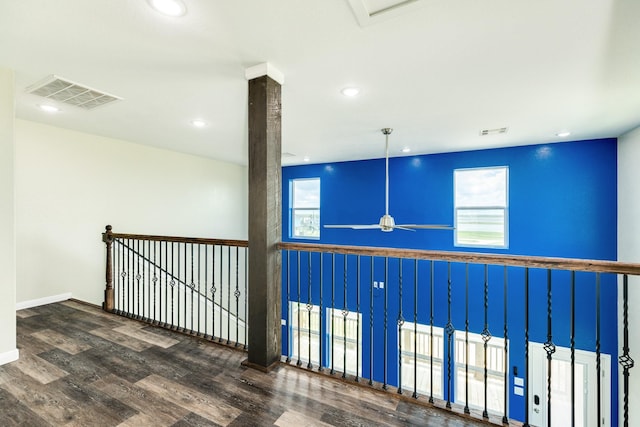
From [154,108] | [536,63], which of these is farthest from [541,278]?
[154,108]

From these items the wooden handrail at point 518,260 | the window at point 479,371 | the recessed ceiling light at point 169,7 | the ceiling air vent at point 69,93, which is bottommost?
the window at point 479,371

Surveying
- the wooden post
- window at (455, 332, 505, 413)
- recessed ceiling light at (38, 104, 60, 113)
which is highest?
recessed ceiling light at (38, 104, 60, 113)

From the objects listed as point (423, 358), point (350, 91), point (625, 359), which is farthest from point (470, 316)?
point (350, 91)

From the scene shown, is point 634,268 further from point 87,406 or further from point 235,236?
point 235,236

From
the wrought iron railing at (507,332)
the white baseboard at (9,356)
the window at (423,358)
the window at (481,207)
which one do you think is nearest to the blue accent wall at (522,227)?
the wrought iron railing at (507,332)

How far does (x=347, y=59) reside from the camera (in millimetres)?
2281

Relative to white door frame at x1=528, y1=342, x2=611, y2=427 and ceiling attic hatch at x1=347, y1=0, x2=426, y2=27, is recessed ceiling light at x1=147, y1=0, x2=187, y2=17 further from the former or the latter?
white door frame at x1=528, y1=342, x2=611, y2=427

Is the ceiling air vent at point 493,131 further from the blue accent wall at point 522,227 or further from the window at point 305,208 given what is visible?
the window at point 305,208

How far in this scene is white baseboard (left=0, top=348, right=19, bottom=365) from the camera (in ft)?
8.00

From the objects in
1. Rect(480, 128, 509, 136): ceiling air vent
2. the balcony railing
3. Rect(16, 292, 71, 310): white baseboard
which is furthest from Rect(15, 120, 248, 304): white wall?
Rect(480, 128, 509, 136): ceiling air vent

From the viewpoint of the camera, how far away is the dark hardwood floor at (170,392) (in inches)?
71.9

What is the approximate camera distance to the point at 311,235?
7.29 meters

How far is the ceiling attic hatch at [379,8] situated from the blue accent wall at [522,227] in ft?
12.2

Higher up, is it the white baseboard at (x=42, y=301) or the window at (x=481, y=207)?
the window at (x=481, y=207)
